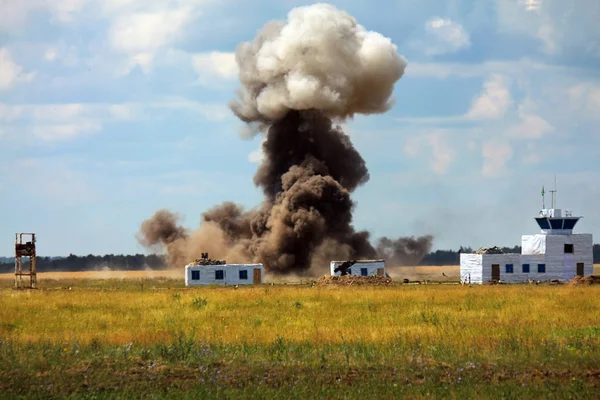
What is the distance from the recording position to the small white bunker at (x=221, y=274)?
82625 millimetres

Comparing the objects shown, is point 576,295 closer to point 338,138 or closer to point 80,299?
point 80,299

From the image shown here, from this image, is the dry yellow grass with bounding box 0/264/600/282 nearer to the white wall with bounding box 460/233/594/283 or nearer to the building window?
the white wall with bounding box 460/233/594/283

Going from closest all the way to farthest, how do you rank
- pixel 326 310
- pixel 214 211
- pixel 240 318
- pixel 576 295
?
pixel 240 318 → pixel 326 310 → pixel 576 295 → pixel 214 211

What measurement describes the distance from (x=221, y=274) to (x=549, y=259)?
31.5m

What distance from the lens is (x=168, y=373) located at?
23766 millimetres

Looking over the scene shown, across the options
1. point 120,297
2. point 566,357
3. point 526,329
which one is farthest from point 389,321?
point 120,297

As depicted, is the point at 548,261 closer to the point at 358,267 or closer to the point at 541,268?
the point at 541,268

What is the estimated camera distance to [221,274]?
273 feet

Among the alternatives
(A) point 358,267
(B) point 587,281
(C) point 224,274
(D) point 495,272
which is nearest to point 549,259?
(D) point 495,272

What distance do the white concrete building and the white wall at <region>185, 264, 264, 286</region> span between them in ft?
71.2

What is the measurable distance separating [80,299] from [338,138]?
49300 mm

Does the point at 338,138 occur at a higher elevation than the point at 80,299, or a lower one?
higher

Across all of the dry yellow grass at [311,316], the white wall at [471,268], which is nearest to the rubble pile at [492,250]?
the white wall at [471,268]

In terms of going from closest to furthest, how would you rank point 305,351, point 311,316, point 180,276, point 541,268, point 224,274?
point 305,351, point 311,316, point 541,268, point 224,274, point 180,276
